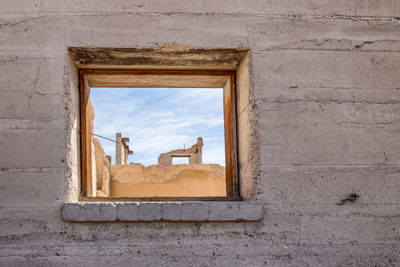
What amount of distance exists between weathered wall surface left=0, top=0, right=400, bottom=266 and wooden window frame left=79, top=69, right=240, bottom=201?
0.56ft

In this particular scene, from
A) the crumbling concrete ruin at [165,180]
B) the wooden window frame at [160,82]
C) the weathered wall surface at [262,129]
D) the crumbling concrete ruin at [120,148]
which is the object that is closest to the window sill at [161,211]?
the weathered wall surface at [262,129]

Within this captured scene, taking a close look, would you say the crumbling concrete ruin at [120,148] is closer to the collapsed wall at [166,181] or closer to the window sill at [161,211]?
the collapsed wall at [166,181]

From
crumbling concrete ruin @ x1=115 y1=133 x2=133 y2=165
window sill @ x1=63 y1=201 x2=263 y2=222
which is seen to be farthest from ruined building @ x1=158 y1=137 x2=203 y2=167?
window sill @ x1=63 y1=201 x2=263 y2=222

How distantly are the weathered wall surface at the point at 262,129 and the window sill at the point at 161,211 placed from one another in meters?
0.07

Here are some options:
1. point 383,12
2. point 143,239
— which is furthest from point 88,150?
point 383,12

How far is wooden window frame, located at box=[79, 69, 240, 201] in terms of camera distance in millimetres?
2953

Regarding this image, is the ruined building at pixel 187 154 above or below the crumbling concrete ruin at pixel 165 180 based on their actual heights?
above

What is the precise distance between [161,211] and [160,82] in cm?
126

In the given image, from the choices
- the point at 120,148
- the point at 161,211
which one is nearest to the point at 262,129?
the point at 161,211

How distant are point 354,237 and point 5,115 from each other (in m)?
2.66

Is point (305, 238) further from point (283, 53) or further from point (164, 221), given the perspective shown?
point (283, 53)

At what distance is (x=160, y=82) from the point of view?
332 cm

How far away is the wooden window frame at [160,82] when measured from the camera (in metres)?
2.95

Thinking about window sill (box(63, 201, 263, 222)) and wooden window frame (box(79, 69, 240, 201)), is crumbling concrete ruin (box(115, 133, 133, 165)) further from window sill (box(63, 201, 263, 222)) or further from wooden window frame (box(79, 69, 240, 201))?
window sill (box(63, 201, 263, 222))
